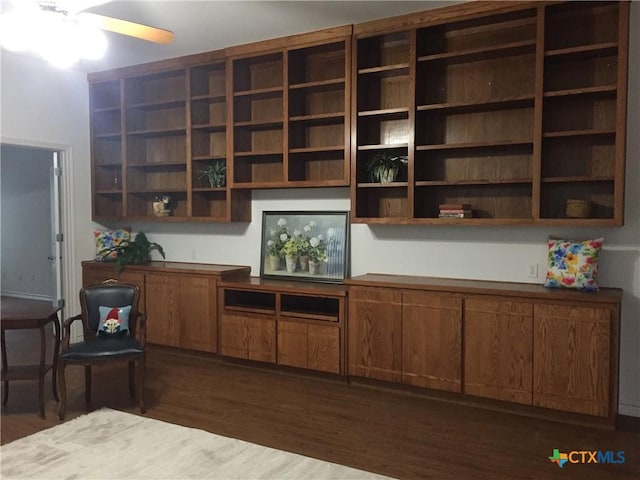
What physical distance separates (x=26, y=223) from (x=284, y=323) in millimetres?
5672

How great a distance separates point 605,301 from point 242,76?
3569 mm

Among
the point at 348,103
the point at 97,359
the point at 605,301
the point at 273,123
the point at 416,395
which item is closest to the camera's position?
the point at 605,301

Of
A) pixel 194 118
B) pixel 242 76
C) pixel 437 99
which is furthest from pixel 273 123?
pixel 437 99

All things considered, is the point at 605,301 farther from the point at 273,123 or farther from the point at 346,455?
the point at 273,123

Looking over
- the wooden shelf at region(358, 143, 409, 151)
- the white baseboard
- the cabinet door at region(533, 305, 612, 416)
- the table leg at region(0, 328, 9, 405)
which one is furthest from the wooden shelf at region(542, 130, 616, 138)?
the table leg at region(0, 328, 9, 405)

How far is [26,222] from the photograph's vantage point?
7.98m

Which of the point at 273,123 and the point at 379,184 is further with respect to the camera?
the point at 273,123

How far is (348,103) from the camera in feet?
13.7

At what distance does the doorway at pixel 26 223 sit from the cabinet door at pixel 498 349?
6.40 metres

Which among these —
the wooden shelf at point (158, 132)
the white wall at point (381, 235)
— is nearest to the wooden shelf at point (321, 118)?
the white wall at point (381, 235)

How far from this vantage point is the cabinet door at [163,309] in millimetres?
5004

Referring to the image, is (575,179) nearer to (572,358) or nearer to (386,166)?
(572,358)

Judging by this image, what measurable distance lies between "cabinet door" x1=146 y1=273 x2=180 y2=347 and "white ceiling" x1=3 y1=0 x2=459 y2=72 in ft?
7.28

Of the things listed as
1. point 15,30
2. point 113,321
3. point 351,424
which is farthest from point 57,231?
point 351,424
